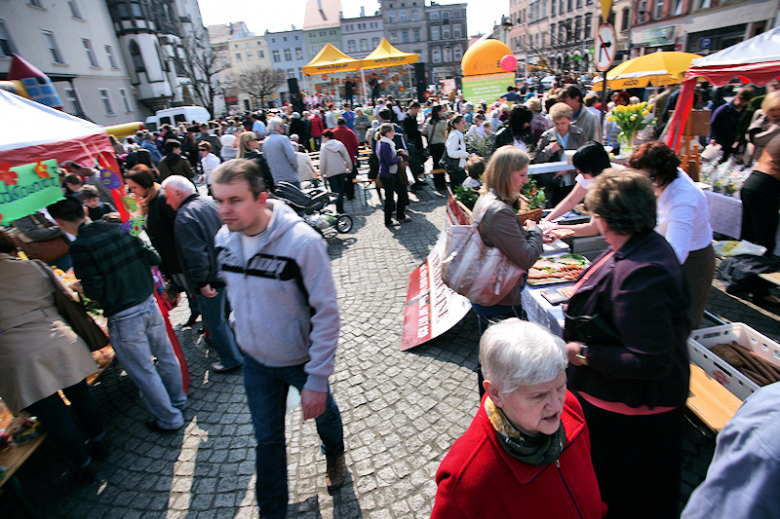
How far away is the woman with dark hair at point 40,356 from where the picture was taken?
2.71 meters

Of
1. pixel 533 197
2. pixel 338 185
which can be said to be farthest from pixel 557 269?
pixel 338 185

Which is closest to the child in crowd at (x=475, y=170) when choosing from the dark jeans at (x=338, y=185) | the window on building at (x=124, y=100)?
the dark jeans at (x=338, y=185)

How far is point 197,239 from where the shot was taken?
3.61 metres

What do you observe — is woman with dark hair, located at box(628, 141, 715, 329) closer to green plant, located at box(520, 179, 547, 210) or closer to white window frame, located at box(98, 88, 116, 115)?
green plant, located at box(520, 179, 547, 210)

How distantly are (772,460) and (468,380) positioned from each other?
112 inches

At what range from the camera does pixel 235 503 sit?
9.05 feet

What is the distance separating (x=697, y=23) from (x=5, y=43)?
129 feet

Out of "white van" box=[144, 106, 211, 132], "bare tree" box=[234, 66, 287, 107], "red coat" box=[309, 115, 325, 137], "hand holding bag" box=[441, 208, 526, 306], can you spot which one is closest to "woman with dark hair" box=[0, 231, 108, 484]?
"hand holding bag" box=[441, 208, 526, 306]

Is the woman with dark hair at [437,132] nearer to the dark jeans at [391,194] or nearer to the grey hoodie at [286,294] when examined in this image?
A: the dark jeans at [391,194]

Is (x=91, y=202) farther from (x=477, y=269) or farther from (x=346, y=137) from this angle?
(x=346, y=137)

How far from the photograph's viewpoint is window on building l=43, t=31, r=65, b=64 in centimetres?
2141

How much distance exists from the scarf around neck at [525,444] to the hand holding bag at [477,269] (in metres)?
1.59

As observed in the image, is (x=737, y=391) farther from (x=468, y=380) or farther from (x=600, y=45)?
(x=600, y=45)

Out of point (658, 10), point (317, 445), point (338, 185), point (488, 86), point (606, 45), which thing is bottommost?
point (317, 445)
